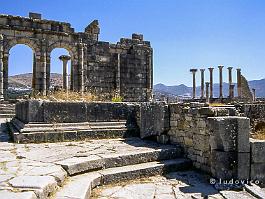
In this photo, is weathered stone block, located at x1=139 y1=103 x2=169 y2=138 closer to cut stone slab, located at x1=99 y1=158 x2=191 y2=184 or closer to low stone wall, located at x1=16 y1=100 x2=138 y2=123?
low stone wall, located at x1=16 y1=100 x2=138 y2=123

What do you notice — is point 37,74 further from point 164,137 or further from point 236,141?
point 236,141

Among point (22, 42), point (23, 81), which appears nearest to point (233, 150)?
point (22, 42)

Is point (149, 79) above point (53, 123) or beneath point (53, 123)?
above

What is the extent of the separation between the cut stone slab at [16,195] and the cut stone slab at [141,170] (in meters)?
1.73

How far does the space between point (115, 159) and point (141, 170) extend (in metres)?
0.51

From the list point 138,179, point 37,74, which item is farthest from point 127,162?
point 37,74

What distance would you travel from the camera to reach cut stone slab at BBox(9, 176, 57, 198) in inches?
126

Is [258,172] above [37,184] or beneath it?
beneath

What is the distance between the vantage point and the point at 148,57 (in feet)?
64.8

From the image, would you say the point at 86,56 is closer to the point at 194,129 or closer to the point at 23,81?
the point at 194,129

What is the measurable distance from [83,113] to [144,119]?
5.33 ft

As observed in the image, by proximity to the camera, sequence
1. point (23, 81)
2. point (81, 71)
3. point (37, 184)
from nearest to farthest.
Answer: point (37, 184) < point (81, 71) < point (23, 81)

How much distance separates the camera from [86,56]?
58.6 feet

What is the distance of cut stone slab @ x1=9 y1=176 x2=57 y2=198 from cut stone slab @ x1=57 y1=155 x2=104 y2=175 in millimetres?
Answer: 672
